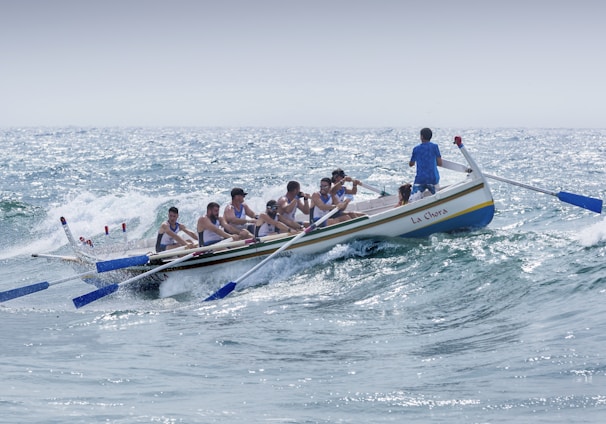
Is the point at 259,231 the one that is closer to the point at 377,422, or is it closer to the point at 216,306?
the point at 216,306

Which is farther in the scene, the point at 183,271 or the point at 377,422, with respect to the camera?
the point at 183,271

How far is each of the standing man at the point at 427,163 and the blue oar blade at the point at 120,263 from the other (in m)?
5.27

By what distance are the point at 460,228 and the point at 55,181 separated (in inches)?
1178

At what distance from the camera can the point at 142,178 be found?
38469mm

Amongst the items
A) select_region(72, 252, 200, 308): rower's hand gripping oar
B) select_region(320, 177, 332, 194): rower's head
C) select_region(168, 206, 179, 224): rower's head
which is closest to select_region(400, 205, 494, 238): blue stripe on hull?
select_region(320, 177, 332, 194): rower's head

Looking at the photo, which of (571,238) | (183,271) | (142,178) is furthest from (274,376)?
(142,178)

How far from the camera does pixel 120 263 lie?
12.2 m

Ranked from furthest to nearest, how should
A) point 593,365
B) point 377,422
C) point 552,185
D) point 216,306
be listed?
1. point 552,185
2. point 216,306
3. point 593,365
4. point 377,422

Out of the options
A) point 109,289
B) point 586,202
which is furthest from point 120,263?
point 586,202

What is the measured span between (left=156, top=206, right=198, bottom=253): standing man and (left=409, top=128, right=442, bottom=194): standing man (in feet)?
14.8

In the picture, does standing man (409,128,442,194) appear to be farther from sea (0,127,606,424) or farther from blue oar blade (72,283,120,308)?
blue oar blade (72,283,120,308)

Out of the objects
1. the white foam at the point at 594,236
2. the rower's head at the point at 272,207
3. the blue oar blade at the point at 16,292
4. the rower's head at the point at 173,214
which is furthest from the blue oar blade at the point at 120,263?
the white foam at the point at 594,236

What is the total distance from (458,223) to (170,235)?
18.0 feet

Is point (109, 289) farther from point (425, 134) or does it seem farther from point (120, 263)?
point (425, 134)
